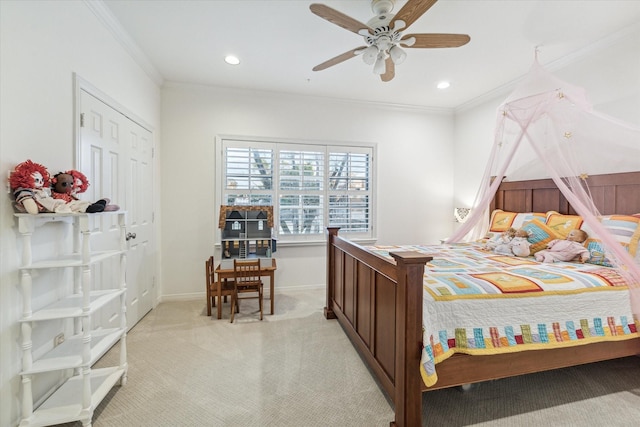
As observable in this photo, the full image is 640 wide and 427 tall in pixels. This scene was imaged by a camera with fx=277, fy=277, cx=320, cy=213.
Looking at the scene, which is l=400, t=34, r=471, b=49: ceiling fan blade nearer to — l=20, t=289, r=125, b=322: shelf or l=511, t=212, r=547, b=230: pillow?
l=511, t=212, r=547, b=230: pillow

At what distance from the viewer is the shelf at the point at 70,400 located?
57.4 inches

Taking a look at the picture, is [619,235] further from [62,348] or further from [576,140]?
[62,348]

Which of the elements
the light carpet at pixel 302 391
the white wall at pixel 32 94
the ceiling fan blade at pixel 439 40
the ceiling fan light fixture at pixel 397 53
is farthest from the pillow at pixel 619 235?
the white wall at pixel 32 94

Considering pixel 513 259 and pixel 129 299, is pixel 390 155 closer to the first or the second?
pixel 513 259

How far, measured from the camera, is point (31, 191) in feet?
4.81

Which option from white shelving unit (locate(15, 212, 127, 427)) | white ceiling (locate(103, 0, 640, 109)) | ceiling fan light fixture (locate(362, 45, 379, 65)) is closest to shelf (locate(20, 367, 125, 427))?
white shelving unit (locate(15, 212, 127, 427))

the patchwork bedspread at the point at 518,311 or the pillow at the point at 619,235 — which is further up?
the pillow at the point at 619,235

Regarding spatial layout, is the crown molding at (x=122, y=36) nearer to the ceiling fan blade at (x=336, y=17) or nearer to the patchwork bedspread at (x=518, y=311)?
the ceiling fan blade at (x=336, y=17)

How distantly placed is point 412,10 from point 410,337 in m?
1.93

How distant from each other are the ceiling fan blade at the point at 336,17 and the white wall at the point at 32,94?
1.61 metres

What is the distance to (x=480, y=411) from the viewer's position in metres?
1.74

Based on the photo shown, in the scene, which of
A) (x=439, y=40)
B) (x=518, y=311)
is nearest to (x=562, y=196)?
(x=518, y=311)

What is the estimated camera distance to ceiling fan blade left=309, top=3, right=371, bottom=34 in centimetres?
167

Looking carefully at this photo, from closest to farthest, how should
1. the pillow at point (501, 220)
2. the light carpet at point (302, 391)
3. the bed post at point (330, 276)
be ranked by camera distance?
1. the light carpet at point (302, 391)
2. the bed post at point (330, 276)
3. the pillow at point (501, 220)
